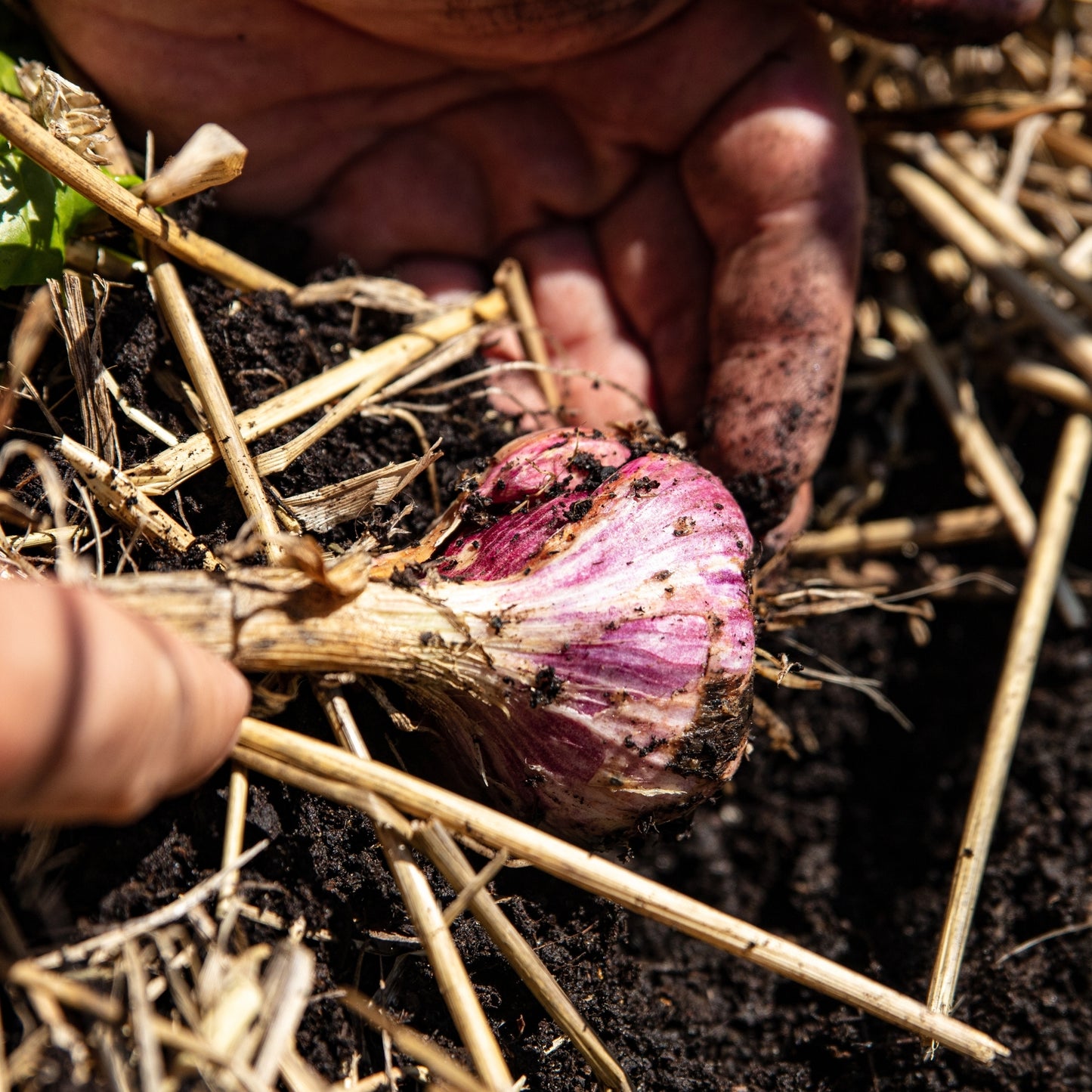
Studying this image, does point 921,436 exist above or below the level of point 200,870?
above

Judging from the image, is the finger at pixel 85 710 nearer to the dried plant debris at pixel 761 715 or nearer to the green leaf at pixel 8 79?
the dried plant debris at pixel 761 715

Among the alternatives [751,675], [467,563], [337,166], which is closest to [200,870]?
[467,563]

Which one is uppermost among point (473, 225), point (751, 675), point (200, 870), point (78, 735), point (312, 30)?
point (312, 30)

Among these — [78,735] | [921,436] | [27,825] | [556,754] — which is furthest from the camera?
[921,436]

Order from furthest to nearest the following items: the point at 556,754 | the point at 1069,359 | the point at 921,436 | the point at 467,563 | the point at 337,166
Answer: the point at 921,436, the point at 1069,359, the point at 337,166, the point at 467,563, the point at 556,754

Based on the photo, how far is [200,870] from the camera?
130 cm

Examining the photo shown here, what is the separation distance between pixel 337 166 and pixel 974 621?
1.85 metres

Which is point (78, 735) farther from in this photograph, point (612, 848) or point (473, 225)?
point (473, 225)

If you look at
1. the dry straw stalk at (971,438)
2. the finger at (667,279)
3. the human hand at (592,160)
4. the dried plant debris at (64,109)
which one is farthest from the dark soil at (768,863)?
the finger at (667,279)

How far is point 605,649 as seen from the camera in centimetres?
131

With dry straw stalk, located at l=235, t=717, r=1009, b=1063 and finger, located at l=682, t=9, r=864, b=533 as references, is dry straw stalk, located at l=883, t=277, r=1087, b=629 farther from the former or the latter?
dry straw stalk, located at l=235, t=717, r=1009, b=1063

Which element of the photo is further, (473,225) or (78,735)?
(473,225)

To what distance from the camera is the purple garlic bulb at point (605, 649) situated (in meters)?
1.31

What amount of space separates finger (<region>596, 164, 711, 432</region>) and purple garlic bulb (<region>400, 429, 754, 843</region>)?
2.12 ft
